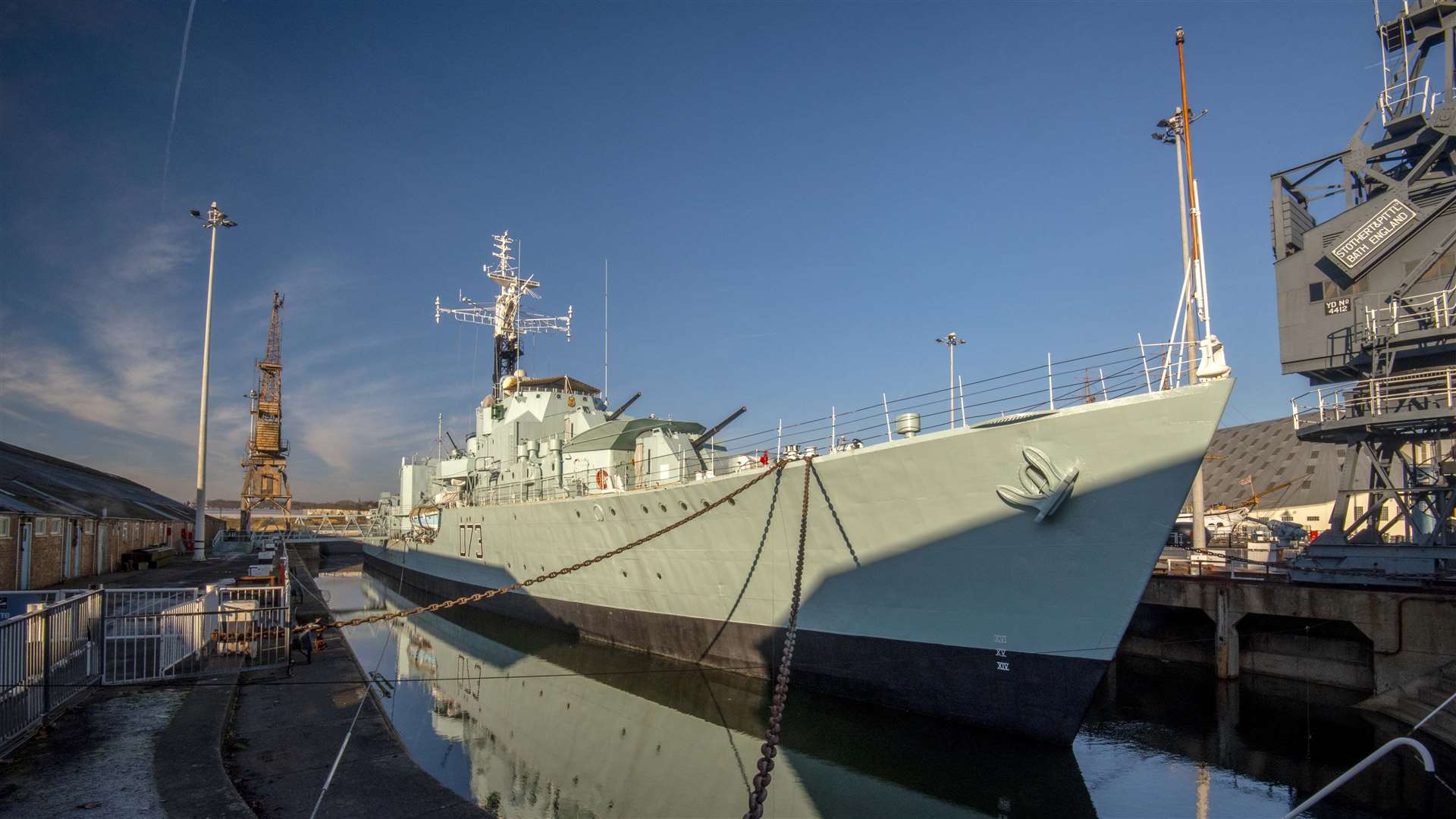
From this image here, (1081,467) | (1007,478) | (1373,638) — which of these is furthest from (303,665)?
(1373,638)

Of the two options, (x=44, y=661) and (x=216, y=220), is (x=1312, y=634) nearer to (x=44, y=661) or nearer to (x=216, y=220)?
(x=44, y=661)

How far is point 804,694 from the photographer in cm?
1112

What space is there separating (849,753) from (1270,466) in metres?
36.4

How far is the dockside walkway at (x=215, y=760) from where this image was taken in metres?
4.95

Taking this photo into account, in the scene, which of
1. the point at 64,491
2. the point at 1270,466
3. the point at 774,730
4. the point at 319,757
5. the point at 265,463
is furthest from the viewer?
the point at 265,463

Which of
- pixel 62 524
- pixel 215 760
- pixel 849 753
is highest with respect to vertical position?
pixel 62 524

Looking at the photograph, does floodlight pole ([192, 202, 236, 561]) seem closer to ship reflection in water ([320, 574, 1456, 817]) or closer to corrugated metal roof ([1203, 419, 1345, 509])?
ship reflection in water ([320, 574, 1456, 817])

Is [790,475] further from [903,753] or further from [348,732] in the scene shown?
[348,732]

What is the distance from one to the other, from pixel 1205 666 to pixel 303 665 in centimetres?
1607

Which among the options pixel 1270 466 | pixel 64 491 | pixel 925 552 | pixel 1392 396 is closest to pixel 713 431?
pixel 925 552

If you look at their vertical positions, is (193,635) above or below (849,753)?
above

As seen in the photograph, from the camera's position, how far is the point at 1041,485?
8.43 metres

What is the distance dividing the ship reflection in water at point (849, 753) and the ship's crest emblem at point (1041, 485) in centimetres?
312

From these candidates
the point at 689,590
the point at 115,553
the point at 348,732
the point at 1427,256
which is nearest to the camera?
the point at 348,732
